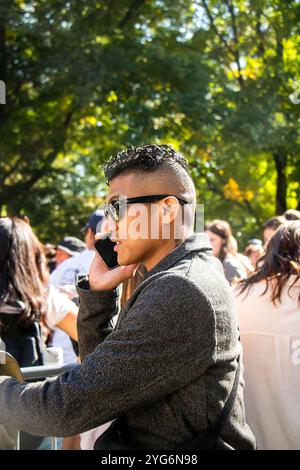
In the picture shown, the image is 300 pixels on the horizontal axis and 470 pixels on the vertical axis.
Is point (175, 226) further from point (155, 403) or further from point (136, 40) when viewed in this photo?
point (136, 40)

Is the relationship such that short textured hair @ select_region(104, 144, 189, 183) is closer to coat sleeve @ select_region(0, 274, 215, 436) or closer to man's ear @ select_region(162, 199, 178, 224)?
man's ear @ select_region(162, 199, 178, 224)

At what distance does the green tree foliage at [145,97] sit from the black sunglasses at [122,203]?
1031 cm

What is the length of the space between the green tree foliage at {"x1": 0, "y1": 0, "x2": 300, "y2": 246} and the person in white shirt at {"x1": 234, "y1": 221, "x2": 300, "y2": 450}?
9.46 m

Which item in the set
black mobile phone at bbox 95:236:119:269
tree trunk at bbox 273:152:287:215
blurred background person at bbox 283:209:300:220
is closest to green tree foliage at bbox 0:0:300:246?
tree trunk at bbox 273:152:287:215

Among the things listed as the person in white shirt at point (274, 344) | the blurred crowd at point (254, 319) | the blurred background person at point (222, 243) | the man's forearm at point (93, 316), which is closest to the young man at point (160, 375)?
the man's forearm at point (93, 316)

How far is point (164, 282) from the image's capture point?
179 centimetres

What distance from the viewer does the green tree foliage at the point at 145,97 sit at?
12484mm

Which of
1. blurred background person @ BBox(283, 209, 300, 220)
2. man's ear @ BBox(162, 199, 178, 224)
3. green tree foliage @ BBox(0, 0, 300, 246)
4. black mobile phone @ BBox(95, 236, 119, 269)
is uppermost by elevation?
green tree foliage @ BBox(0, 0, 300, 246)

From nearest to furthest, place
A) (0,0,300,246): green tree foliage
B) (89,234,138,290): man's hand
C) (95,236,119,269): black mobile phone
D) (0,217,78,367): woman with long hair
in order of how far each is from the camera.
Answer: (89,234,138,290): man's hand, (95,236,119,269): black mobile phone, (0,217,78,367): woman with long hair, (0,0,300,246): green tree foliage

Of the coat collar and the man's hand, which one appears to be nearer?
the coat collar

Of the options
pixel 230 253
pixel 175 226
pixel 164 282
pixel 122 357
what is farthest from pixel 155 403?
pixel 230 253

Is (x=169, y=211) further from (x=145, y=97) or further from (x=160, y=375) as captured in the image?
(x=145, y=97)

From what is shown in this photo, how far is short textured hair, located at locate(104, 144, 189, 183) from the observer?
6.95 ft

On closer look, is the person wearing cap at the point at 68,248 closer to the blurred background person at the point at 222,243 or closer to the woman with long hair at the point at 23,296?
the blurred background person at the point at 222,243
